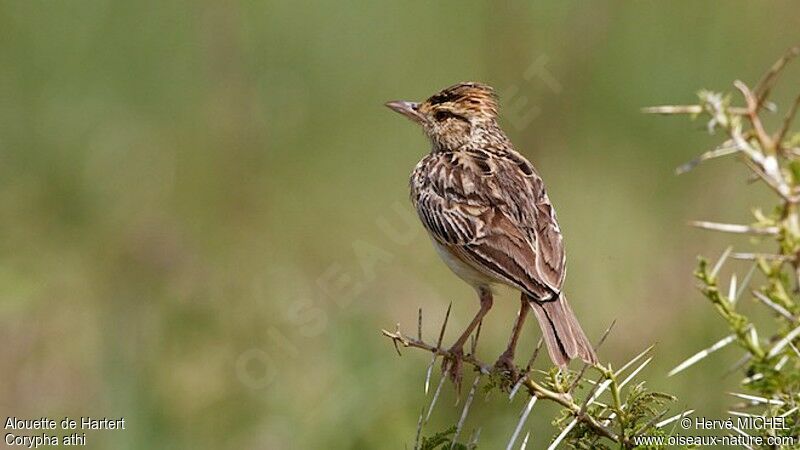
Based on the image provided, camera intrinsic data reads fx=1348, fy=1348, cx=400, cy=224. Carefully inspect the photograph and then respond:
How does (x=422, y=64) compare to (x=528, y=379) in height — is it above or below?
above

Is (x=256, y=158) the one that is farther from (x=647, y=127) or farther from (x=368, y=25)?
(x=647, y=127)

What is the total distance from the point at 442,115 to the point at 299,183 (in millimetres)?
2317

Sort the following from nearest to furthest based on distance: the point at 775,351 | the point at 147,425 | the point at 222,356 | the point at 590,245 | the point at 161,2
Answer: the point at 775,351, the point at 147,425, the point at 222,356, the point at 590,245, the point at 161,2

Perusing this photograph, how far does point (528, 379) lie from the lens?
3.73 meters

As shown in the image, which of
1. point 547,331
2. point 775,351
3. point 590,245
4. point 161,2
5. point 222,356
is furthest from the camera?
point 161,2

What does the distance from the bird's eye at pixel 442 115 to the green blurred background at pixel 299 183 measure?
1.05m

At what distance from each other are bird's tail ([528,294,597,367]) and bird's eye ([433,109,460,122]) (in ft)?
6.46

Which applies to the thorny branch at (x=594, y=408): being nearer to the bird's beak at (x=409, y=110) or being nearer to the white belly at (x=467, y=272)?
the white belly at (x=467, y=272)

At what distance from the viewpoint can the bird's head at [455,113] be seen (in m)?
6.85

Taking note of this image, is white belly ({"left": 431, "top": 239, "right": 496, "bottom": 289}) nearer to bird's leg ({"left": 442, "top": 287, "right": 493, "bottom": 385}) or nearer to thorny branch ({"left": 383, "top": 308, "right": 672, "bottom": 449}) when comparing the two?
bird's leg ({"left": 442, "top": 287, "right": 493, "bottom": 385})

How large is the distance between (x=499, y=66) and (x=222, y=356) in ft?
8.98

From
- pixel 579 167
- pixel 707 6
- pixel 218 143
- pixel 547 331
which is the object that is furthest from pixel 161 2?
pixel 547 331

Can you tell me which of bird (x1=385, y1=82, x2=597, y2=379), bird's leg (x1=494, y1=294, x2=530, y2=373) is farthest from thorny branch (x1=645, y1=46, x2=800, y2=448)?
bird's leg (x1=494, y1=294, x2=530, y2=373)

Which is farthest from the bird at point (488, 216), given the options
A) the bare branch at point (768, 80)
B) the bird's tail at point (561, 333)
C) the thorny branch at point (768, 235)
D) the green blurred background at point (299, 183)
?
the bare branch at point (768, 80)
